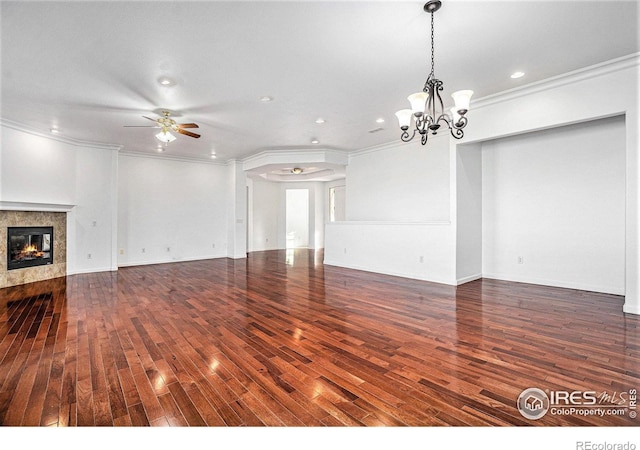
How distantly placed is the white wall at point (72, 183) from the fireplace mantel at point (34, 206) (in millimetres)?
45

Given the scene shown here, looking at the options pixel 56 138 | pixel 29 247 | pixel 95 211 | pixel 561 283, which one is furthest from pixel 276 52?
pixel 29 247

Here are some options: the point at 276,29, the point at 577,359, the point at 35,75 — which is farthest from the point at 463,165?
the point at 35,75

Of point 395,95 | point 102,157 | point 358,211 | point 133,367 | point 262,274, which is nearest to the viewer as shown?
point 133,367

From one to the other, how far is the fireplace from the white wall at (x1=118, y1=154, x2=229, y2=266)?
1.49m

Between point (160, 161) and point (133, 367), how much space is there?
6.93 meters

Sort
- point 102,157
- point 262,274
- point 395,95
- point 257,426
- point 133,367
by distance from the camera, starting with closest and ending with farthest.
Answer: point 257,426 < point 133,367 < point 395,95 < point 262,274 < point 102,157

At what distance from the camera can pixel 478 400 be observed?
192cm

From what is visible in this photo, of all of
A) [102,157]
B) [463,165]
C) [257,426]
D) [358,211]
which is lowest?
[257,426]

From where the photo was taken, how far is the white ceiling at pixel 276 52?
2.54 metres

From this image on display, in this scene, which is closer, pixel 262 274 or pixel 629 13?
pixel 629 13

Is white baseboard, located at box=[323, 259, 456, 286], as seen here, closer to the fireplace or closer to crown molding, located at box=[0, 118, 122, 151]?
crown molding, located at box=[0, 118, 122, 151]

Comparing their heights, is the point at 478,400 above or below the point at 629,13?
below

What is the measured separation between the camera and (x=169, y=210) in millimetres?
8320
